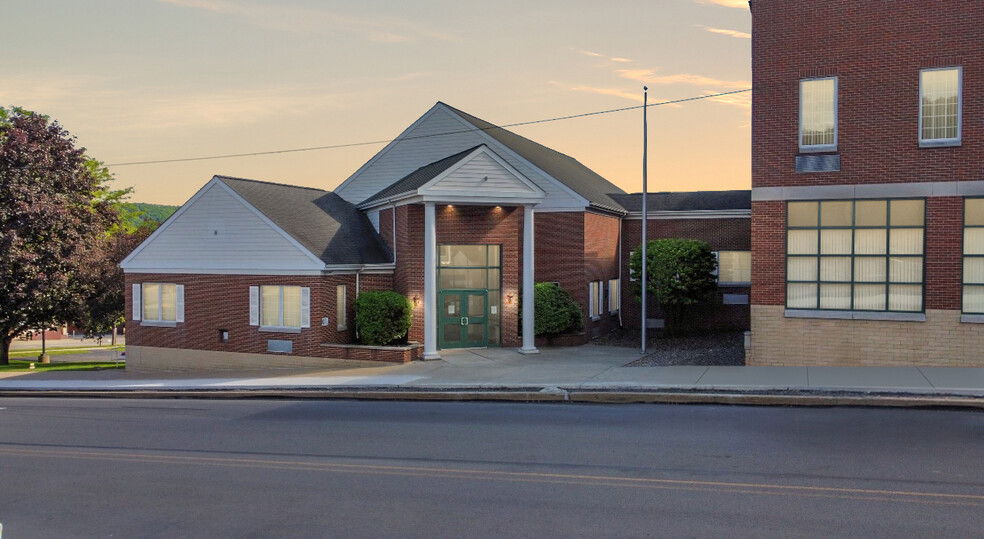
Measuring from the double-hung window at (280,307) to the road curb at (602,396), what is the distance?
4368 millimetres

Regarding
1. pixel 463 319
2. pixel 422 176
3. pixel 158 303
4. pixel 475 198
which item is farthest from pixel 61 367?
pixel 475 198

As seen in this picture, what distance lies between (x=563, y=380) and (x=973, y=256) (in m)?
10.1

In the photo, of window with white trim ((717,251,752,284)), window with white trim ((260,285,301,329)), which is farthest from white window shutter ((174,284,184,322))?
window with white trim ((717,251,752,284))

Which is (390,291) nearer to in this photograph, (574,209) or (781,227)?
(574,209)

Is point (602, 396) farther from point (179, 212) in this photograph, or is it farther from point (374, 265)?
point (179, 212)

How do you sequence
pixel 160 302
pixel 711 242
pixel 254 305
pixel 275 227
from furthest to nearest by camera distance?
pixel 711 242, pixel 160 302, pixel 254 305, pixel 275 227

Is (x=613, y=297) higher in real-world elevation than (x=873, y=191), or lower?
lower

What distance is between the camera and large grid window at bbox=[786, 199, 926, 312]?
18.8 m

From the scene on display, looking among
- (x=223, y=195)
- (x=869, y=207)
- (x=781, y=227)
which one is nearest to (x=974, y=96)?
(x=869, y=207)

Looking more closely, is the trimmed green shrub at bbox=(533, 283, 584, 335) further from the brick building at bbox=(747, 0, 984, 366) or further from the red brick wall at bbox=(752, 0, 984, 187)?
the red brick wall at bbox=(752, 0, 984, 187)

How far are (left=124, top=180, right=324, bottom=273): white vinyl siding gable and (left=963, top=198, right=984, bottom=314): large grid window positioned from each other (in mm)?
17547

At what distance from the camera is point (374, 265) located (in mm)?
26109

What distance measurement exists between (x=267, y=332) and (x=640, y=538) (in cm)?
1990

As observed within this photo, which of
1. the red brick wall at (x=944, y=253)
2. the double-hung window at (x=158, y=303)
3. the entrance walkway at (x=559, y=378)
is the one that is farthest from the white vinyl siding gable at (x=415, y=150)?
the red brick wall at (x=944, y=253)
